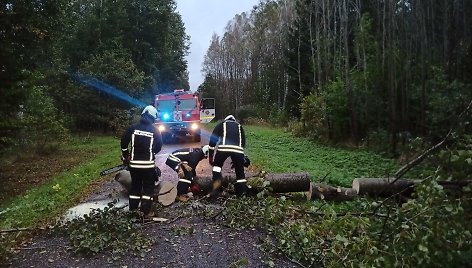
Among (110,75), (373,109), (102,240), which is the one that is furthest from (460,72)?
(110,75)

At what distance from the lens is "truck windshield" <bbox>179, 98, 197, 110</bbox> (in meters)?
20.9

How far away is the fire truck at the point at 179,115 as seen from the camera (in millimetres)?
20236

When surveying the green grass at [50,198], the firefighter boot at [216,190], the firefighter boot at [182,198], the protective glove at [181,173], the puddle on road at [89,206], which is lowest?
the green grass at [50,198]

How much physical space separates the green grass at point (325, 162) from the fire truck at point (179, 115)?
3.69m

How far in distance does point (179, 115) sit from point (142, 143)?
13832mm

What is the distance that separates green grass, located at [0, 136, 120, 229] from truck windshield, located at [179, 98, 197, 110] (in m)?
6.64

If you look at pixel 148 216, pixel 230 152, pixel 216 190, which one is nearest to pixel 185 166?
pixel 216 190

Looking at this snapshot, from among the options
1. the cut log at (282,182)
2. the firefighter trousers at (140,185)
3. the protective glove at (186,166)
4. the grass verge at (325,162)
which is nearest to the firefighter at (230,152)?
the cut log at (282,182)

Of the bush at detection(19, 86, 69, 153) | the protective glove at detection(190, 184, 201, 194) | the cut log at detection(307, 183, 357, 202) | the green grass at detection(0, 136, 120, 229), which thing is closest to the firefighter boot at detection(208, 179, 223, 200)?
the protective glove at detection(190, 184, 201, 194)

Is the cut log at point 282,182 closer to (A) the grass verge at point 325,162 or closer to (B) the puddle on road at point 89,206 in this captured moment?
(A) the grass verge at point 325,162

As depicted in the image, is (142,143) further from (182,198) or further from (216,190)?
(216,190)

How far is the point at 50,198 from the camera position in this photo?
9867 millimetres

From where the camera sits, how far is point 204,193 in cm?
805

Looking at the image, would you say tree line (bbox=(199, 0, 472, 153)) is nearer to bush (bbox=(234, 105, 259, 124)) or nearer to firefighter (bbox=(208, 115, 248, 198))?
firefighter (bbox=(208, 115, 248, 198))
